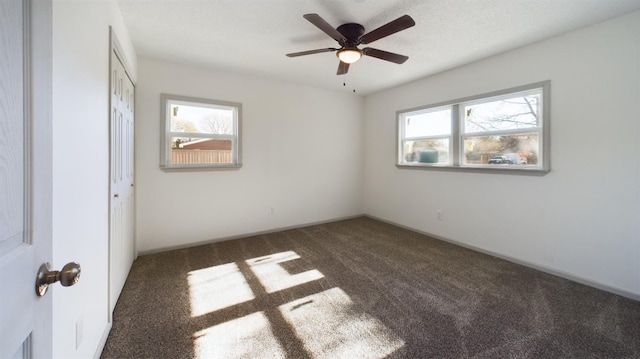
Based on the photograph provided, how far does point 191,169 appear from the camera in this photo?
3.67 meters

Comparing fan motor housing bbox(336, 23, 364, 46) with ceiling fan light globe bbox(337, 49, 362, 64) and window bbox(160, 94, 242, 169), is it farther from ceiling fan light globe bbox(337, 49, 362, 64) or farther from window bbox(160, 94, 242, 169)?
window bbox(160, 94, 242, 169)

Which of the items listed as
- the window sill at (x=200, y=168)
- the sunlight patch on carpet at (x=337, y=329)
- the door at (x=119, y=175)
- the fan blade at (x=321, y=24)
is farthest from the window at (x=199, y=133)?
the sunlight patch on carpet at (x=337, y=329)

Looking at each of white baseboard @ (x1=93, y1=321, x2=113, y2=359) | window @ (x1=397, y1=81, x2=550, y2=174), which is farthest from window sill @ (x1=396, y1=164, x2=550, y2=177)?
white baseboard @ (x1=93, y1=321, x2=113, y2=359)

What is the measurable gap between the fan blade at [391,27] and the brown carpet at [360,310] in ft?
7.78

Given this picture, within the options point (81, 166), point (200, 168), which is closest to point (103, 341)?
point (81, 166)

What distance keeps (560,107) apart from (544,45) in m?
0.73

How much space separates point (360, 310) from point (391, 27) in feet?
7.91

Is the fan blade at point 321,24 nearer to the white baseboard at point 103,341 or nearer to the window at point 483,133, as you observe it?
the window at point 483,133

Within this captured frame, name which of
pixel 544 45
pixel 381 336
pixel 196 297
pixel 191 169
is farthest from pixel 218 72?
pixel 544 45

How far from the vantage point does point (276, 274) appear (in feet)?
9.29

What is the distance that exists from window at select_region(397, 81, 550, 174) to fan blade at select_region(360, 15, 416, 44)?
199 centimetres

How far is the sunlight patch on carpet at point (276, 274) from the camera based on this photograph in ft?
8.57

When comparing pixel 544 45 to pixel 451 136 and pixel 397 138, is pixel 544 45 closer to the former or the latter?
pixel 451 136

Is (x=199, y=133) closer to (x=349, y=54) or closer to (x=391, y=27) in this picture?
(x=349, y=54)
